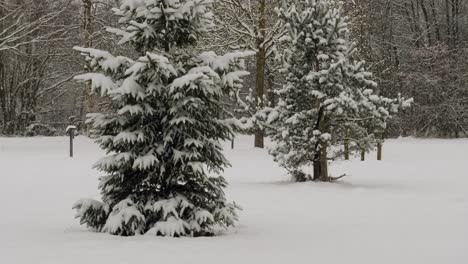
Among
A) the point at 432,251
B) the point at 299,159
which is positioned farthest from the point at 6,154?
the point at 432,251

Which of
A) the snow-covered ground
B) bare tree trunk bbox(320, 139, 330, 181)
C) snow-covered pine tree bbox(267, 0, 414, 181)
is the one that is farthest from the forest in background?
bare tree trunk bbox(320, 139, 330, 181)

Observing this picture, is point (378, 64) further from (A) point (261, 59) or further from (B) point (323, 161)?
(B) point (323, 161)

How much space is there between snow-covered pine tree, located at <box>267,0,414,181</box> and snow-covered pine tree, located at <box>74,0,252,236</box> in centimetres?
678

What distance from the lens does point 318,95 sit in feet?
51.1

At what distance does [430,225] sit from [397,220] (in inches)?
26.3

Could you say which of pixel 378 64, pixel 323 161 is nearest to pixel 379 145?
pixel 323 161

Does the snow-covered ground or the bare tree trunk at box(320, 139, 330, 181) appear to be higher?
the bare tree trunk at box(320, 139, 330, 181)

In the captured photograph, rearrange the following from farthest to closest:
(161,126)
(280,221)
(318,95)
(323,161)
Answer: (323,161), (318,95), (280,221), (161,126)

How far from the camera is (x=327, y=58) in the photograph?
623 inches

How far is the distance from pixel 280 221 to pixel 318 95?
19.0 feet

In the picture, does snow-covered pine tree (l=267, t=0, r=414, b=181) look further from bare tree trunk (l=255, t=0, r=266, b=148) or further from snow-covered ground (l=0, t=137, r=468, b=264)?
bare tree trunk (l=255, t=0, r=266, b=148)

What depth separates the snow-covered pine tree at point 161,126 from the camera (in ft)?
27.6

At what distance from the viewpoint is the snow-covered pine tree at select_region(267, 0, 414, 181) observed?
615 inches

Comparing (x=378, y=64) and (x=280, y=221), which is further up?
(x=378, y=64)
